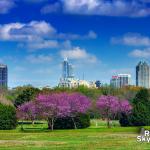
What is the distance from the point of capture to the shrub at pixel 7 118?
83.2 meters

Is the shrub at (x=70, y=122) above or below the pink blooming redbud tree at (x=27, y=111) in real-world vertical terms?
below

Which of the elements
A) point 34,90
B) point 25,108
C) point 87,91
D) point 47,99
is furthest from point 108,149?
point 87,91

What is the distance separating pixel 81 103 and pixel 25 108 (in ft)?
31.3

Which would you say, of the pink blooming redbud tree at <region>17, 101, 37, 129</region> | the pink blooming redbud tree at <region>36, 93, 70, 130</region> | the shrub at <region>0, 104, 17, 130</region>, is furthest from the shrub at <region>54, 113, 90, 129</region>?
the shrub at <region>0, 104, 17, 130</region>

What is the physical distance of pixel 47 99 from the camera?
268 feet

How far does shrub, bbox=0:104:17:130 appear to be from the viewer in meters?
83.2

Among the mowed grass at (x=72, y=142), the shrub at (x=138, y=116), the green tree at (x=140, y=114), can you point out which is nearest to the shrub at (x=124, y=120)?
the shrub at (x=138, y=116)

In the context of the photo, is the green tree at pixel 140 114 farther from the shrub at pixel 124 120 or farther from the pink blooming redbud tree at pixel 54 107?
the pink blooming redbud tree at pixel 54 107

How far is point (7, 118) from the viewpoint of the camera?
8319cm

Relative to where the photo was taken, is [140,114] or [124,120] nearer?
[140,114]

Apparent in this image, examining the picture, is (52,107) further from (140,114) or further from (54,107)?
(140,114)

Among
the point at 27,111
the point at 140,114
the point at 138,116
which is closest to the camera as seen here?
the point at 27,111

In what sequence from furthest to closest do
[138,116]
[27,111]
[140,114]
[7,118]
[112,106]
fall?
[112,106], [140,114], [138,116], [27,111], [7,118]

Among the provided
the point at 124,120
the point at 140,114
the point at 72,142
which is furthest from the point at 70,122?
the point at 72,142
